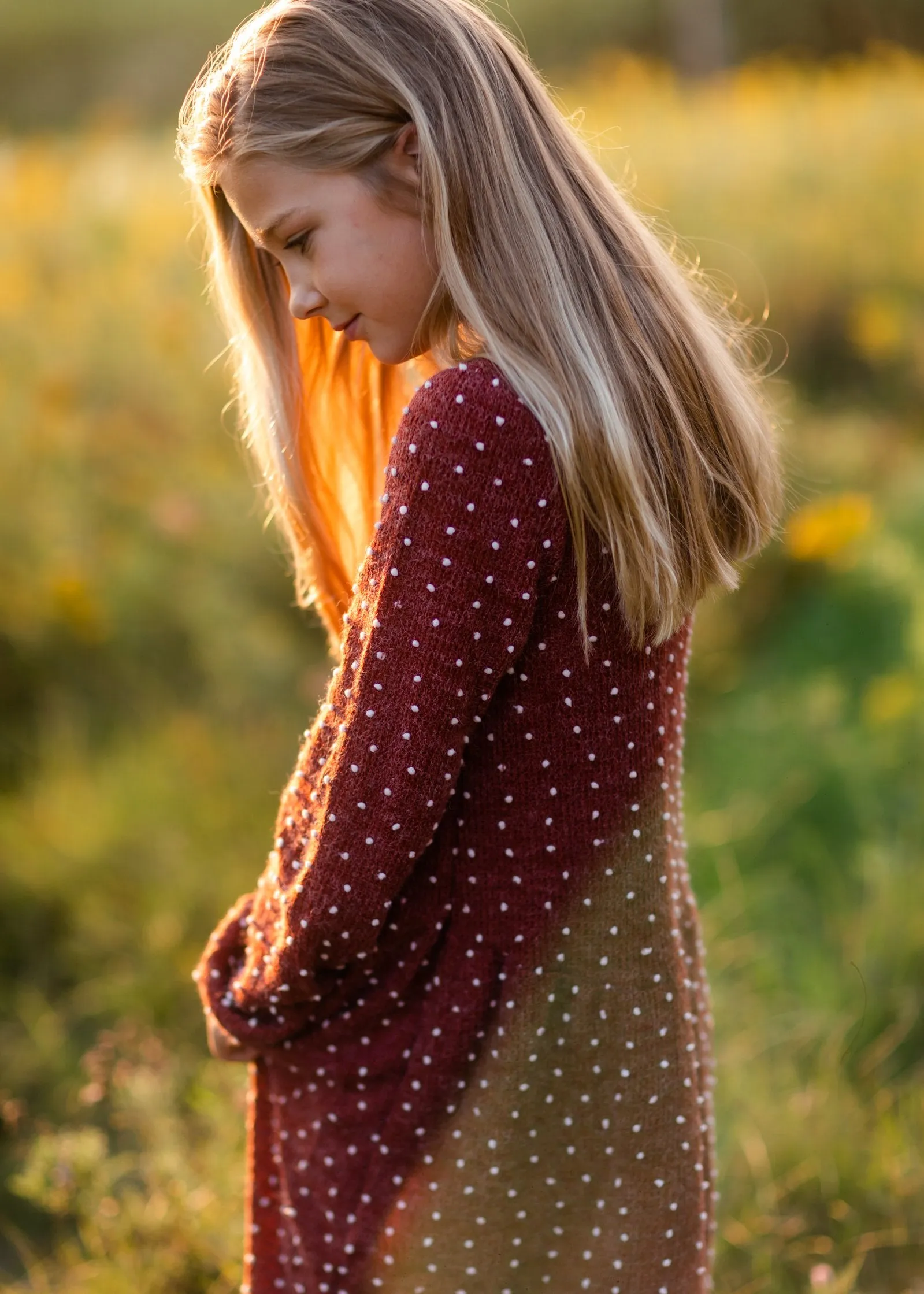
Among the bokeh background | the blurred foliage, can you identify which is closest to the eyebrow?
the bokeh background

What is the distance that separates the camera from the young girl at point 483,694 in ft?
3.35

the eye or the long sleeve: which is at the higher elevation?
the eye

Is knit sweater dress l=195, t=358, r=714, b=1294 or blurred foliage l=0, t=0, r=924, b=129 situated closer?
knit sweater dress l=195, t=358, r=714, b=1294

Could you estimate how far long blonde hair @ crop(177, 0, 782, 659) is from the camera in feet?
3.40

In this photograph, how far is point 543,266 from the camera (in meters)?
1.07

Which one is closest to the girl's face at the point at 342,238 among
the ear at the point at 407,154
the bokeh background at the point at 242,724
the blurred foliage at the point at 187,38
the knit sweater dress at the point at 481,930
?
the ear at the point at 407,154

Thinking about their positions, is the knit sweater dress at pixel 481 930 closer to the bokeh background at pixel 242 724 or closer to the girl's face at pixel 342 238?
the girl's face at pixel 342 238

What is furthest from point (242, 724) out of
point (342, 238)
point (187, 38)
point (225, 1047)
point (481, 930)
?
point (187, 38)

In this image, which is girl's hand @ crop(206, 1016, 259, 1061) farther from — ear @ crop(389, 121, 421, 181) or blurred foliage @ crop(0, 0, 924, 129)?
blurred foliage @ crop(0, 0, 924, 129)

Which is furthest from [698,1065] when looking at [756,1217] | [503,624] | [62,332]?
[62,332]

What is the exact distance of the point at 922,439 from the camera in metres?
4.38

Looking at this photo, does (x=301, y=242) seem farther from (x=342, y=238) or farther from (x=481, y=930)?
(x=481, y=930)

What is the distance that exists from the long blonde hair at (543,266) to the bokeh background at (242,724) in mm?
393

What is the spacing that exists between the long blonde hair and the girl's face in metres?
0.02
